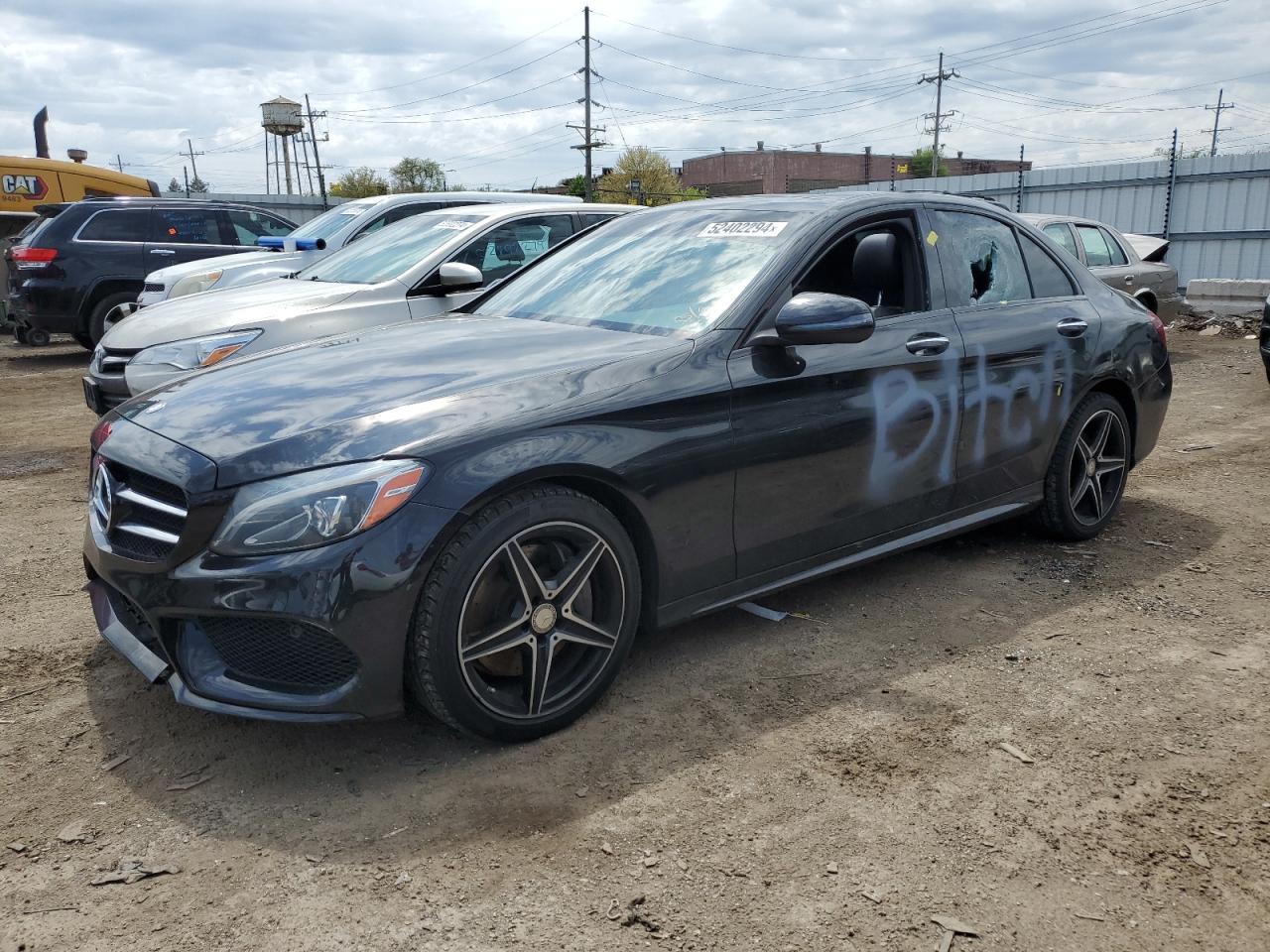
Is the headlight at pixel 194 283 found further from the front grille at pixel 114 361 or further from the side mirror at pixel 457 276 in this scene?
the side mirror at pixel 457 276

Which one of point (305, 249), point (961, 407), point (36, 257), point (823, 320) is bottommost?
point (961, 407)

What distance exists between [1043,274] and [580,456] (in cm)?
281

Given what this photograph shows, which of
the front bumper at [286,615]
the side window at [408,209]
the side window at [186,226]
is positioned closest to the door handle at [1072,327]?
the front bumper at [286,615]

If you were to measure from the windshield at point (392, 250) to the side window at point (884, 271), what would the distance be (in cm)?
360

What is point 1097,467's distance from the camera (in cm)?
489

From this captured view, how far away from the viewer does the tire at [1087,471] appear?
15.3ft

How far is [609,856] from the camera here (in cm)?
248

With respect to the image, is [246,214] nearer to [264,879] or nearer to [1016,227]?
[1016,227]

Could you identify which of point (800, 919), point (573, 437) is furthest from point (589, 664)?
point (800, 919)

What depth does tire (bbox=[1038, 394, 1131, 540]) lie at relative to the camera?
4.68 meters

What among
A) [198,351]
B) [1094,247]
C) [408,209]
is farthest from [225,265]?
[1094,247]

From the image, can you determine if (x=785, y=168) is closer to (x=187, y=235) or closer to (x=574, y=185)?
(x=574, y=185)

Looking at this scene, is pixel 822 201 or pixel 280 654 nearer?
pixel 280 654

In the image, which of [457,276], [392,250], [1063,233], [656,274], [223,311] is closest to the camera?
[656,274]
